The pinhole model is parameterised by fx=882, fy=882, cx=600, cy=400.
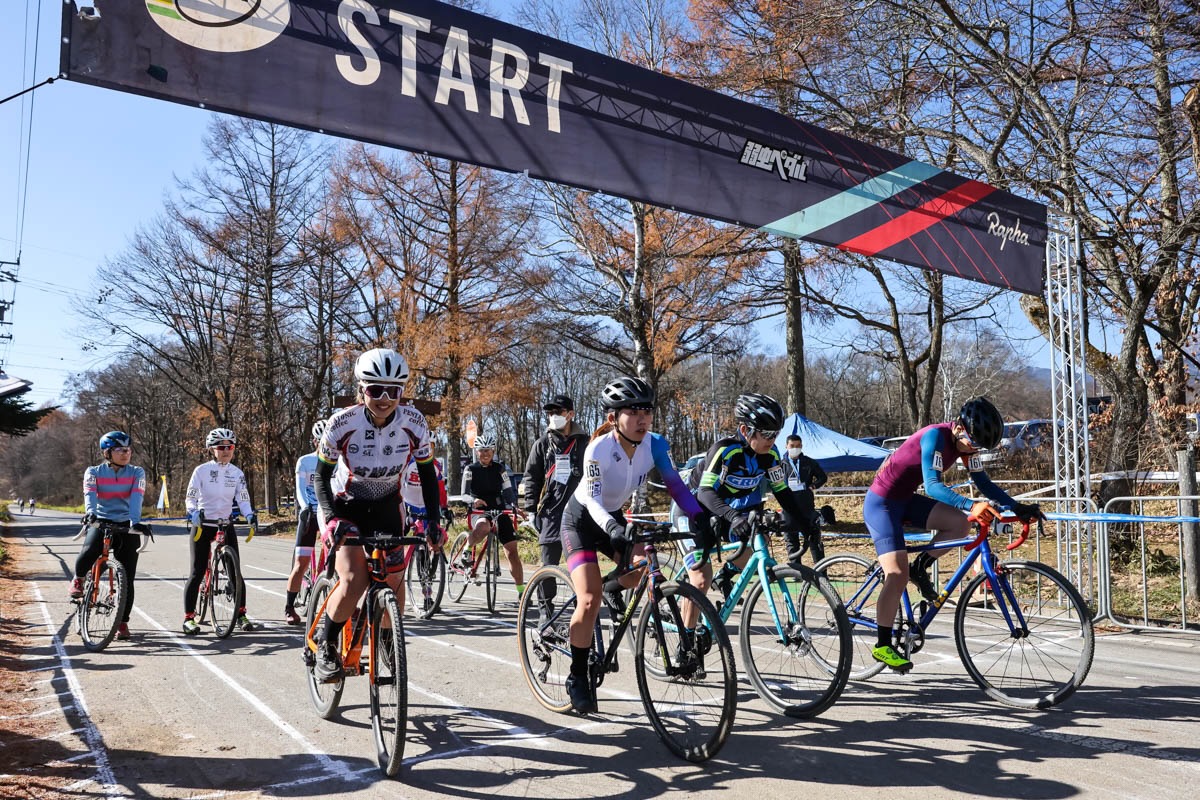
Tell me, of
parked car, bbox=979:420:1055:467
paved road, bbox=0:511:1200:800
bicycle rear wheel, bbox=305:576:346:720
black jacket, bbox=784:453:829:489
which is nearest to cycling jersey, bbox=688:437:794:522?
paved road, bbox=0:511:1200:800

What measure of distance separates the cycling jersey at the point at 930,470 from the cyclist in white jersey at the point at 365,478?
319 cm

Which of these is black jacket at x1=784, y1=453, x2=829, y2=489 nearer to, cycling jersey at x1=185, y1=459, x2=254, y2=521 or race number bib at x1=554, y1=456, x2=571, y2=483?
race number bib at x1=554, y1=456, x2=571, y2=483

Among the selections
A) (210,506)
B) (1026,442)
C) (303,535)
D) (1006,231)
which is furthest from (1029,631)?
(1026,442)

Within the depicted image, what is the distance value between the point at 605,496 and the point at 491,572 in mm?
5439

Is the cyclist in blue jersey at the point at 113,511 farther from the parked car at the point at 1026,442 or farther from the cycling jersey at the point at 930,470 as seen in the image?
the parked car at the point at 1026,442

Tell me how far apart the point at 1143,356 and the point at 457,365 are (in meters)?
17.9

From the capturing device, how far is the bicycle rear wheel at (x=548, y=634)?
569 centimetres

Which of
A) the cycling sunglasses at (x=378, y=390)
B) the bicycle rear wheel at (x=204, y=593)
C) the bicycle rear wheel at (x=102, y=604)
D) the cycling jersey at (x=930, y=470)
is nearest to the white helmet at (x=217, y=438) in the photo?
the bicycle rear wheel at (x=204, y=593)

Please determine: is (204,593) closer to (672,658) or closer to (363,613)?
(363,613)

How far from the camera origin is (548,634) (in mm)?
5852

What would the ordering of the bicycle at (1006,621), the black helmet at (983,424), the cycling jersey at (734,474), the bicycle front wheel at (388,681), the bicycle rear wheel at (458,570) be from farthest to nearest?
the bicycle rear wheel at (458,570) → the cycling jersey at (734,474) → the bicycle at (1006,621) → the black helmet at (983,424) → the bicycle front wheel at (388,681)

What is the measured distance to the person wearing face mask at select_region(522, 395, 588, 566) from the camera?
8.20 meters

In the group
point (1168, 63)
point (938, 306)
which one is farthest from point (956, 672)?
point (938, 306)

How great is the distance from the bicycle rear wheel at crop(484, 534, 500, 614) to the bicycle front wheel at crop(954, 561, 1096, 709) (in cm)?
575
